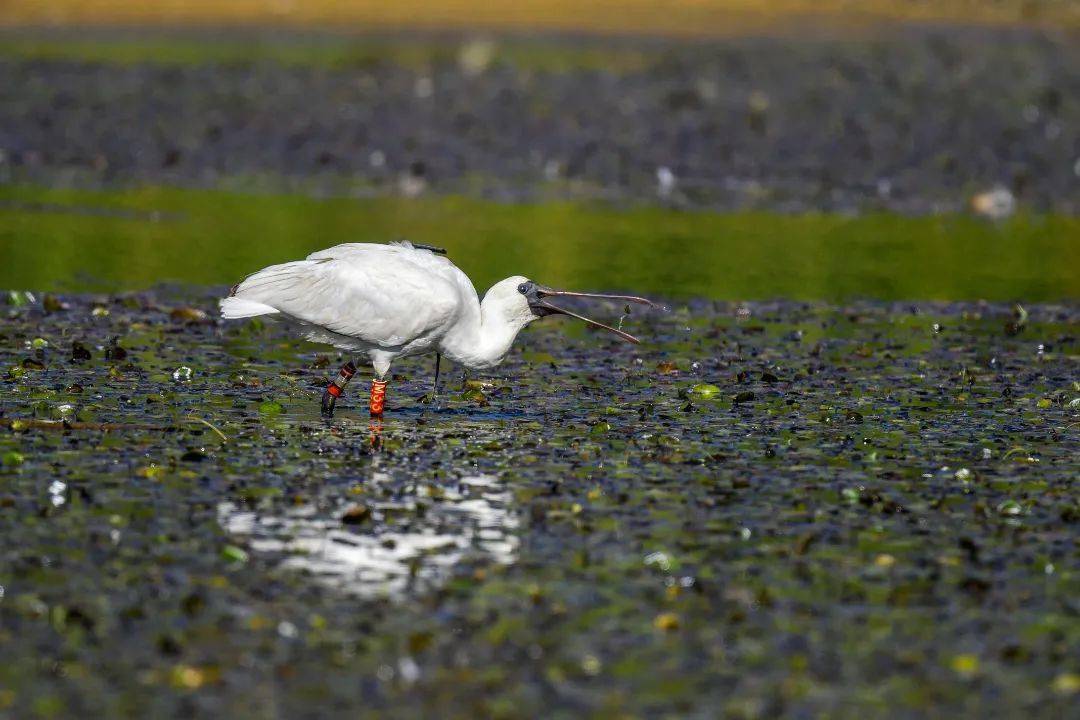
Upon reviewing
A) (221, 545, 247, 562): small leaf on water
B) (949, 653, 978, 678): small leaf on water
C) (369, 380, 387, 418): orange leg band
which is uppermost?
(369, 380, 387, 418): orange leg band

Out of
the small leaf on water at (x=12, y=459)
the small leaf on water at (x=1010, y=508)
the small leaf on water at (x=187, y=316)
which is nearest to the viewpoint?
the small leaf on water at (x=1010, y=508)

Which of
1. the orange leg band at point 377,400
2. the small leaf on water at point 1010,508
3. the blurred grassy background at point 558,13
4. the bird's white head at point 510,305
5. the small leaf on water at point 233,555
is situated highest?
the blurred grassy background at point 558,13

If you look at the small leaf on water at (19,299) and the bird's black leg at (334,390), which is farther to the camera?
the small leaf on water at (19,299)

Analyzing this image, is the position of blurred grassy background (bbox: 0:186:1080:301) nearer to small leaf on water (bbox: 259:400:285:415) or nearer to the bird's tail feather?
the bird's tail feather

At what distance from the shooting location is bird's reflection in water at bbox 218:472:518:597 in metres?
9.19

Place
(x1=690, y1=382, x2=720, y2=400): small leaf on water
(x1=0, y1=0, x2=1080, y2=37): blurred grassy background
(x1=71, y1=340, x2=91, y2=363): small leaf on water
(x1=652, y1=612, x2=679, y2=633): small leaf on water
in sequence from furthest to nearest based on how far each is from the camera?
(x1=0, y1=0, x2=1080, y2=37): blurred grassy background → (x1=71, y1=340, x2=91, y2=363): small leaf on water → (x1=690, y1=382, x2=720, y2=400): small leaf on water → (x1=652, y1=612, x2=679, y2=633): small leaf on water

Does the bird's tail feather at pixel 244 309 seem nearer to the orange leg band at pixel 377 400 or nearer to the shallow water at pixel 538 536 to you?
the shallow water at pixel 538 536

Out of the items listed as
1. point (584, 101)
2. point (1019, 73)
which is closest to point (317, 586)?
point (584, 101)

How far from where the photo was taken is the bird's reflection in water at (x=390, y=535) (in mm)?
9188

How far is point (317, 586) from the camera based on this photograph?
8961mm

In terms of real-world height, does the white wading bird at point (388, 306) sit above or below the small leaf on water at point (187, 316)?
above

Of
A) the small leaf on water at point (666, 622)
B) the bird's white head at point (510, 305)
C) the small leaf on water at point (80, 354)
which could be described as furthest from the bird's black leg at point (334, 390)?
the small leaf on water at point (666, 622)

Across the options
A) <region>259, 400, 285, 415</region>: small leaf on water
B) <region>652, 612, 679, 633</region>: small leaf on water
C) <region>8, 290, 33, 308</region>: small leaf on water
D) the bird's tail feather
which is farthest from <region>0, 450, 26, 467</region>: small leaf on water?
<region>8, 290, 33, 308</region>: small leaf on water

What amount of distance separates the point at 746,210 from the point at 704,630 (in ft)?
60.5
